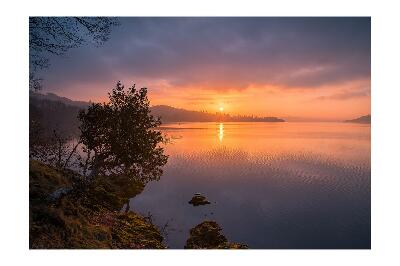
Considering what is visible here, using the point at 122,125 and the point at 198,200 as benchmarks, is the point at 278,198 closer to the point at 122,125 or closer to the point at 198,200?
the point at 198,200

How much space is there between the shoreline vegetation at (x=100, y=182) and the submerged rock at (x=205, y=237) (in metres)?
0.05

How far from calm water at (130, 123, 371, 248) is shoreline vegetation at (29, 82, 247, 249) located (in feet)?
11.3

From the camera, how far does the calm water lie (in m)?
16.6

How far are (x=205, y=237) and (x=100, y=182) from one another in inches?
245

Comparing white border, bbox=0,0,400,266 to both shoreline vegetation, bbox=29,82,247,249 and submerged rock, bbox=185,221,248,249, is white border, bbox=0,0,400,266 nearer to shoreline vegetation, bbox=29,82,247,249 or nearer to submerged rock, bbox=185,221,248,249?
shoreline vegetation, bbox=29,82,247,249

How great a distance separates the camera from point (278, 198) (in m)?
22.4

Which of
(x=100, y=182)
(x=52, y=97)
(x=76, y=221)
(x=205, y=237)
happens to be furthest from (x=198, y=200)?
(x=76, y=221)
